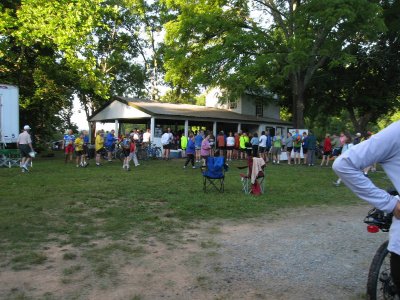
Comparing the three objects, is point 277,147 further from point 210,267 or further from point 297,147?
point 210,267

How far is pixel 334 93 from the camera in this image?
34.1m

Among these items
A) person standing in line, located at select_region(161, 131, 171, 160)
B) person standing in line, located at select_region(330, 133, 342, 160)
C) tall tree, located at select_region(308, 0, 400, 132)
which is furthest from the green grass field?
tall tree, located at select_region(308, 0, 400, 132)

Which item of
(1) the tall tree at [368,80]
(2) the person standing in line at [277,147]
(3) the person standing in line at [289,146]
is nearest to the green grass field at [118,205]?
(2) the person standing in line at [277,147]

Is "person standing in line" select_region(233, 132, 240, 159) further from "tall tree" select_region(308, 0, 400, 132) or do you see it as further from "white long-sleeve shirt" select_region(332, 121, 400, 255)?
"white long-sleeve shirt" select_region(332, 121, 400, 255)

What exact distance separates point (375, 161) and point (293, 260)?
2.90 meters

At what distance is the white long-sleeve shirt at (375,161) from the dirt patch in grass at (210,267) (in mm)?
1861

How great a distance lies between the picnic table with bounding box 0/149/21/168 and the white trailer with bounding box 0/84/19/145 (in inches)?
28.1

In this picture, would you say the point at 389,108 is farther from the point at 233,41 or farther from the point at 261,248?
the point at 261,248

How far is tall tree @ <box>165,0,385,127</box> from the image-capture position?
949 inches

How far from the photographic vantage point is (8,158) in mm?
17562

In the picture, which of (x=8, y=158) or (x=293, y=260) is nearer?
(x=293, y=260)

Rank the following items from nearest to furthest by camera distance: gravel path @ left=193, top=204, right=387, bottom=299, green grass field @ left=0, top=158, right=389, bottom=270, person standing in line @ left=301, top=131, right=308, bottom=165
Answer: gravel path @ left=193, top=204, right=387, bottom=299
green grass field @ left=0, top=158, right=389, bottom=270
person standing in line @ left=301, top=131, right=308, bottom=165

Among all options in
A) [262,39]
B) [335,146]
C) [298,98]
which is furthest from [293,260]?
[298,98]

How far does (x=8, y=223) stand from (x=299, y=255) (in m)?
4.55
